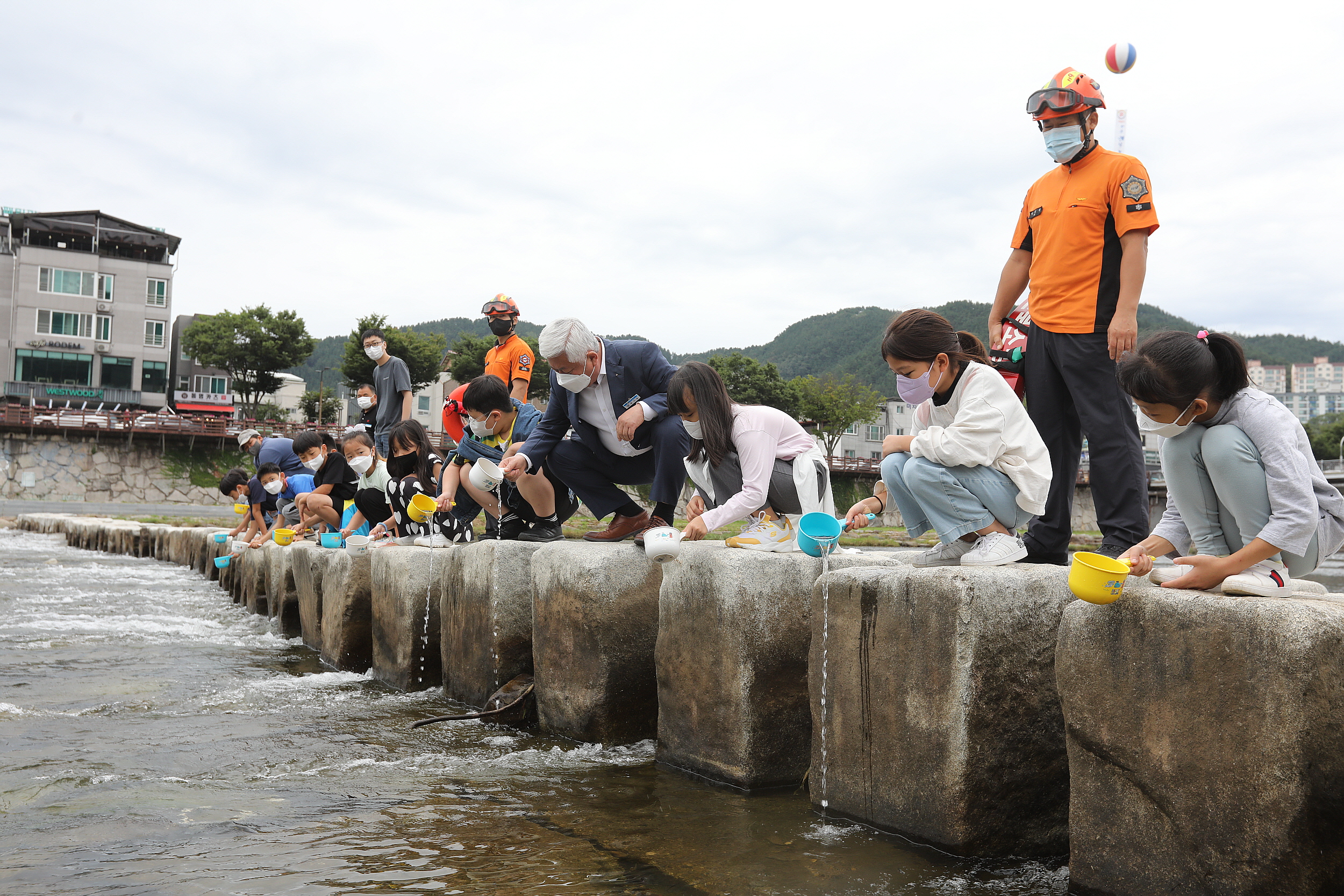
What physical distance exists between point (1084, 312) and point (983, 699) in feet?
5.86

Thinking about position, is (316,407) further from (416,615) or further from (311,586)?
(416,615)

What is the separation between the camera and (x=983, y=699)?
7.23 feet

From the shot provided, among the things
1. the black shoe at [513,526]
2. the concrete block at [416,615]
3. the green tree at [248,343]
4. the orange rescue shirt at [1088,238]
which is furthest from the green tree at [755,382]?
the orange rescue shirt at [1088,238]

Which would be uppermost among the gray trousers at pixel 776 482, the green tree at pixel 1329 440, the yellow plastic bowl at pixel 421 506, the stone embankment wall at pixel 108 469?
the green tree at pixel 1329 440

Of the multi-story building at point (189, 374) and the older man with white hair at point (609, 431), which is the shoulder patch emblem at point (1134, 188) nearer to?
the older man with white hair at point (609, 431)

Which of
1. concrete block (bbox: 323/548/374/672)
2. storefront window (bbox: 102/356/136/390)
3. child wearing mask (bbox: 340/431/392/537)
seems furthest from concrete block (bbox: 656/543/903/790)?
storefront window (bbox: 102/356/136/390)

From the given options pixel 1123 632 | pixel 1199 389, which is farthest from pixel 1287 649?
pixel 1199 389

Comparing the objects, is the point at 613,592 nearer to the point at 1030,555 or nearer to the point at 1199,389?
the point at 1030,555

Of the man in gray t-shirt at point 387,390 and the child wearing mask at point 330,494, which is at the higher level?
Answer: the man in gray t-shirt at point 387,390

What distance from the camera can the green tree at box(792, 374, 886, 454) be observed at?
6150cm

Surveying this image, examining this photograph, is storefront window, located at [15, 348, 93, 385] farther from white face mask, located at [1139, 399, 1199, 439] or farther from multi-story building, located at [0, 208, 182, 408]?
white face mask, located at [1139, 399, 1199, 439]

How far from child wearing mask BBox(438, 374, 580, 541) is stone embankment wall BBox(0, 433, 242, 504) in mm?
38319

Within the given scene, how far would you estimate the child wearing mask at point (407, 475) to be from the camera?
257 inches

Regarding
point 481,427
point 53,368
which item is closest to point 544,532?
point 481,427
